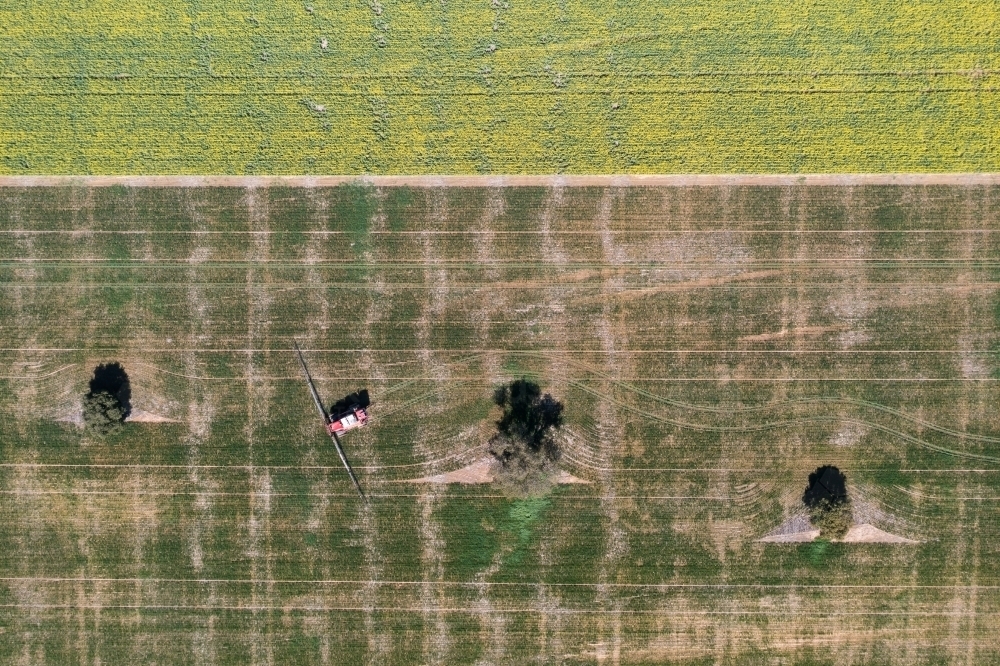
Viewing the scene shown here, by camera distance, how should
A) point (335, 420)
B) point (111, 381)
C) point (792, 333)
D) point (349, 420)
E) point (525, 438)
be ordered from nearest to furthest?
point (525, 438) < point (349, 420) < point (335, 420) < point (792, 333) < point (111, 381)

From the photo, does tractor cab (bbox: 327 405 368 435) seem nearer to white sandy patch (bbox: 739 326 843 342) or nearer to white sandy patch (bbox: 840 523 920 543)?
white sandy patch (bbox: 739 326 843 342)

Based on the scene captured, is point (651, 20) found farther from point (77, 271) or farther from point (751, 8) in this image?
point (77, 271)

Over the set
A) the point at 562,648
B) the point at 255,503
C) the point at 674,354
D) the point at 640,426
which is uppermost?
the point at 674,354

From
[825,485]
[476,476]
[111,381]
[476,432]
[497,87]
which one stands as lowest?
[825,485]

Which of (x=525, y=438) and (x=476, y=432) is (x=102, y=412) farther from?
(x=525, y=438)

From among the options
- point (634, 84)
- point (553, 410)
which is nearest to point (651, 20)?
point (634, 84)

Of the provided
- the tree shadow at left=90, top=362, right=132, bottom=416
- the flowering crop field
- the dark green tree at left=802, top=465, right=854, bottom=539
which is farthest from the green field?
the flowering crop field

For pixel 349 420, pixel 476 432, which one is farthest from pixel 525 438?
pixel 349 420

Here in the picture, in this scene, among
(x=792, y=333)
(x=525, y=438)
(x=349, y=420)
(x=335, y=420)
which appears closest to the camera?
(x=525, y=438)
